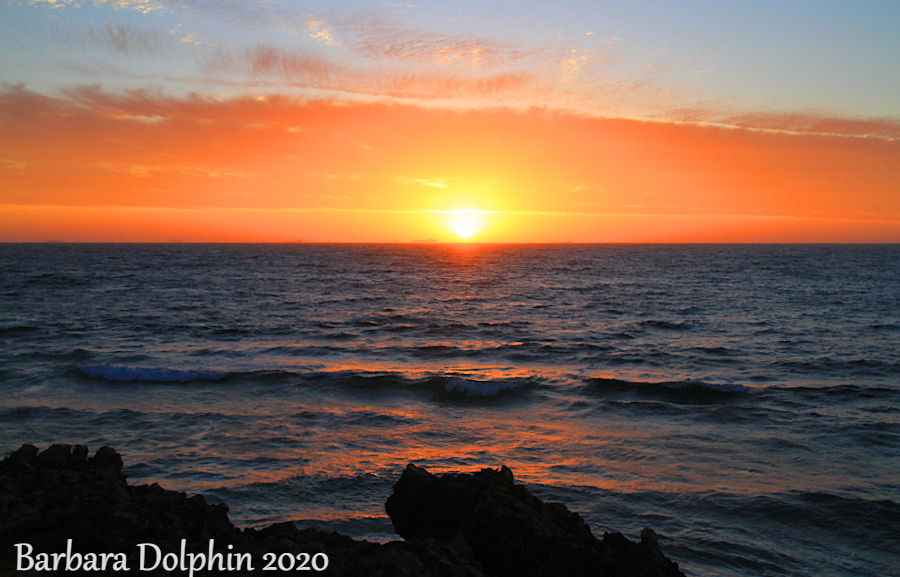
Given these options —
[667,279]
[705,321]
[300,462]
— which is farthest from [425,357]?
[667,279]

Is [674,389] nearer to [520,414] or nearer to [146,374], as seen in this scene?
[520,414]

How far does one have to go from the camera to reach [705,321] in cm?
2986

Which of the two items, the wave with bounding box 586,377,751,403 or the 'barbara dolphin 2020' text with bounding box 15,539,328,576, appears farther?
the wave with bounding box 586,377,751,403

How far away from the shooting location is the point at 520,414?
13383 millimetres

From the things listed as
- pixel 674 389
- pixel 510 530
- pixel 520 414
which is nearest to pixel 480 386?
pixel 520 414

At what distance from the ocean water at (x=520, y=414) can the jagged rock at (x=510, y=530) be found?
2.22m

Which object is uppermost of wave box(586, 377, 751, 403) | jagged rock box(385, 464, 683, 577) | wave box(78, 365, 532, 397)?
jagged rock box(385, 464, 683, 577)

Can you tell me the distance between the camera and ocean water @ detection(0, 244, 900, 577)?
26.7 ft

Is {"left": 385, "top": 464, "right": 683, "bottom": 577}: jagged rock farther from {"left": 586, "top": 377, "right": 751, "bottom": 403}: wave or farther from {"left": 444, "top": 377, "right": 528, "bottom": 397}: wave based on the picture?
{"left": 586, "top": 377, "right": 751, "bottom": 403}: wave

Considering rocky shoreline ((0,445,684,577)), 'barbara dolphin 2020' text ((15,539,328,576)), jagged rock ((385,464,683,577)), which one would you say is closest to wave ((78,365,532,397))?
jagged rock ((385,464,683,577))

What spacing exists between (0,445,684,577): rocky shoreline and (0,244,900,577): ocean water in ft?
8.97

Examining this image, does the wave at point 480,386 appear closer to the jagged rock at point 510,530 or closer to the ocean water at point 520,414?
the ocean water at point 520,414

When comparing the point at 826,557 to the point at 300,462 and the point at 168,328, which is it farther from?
the point at 168,328

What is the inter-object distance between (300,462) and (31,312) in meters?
28.8
